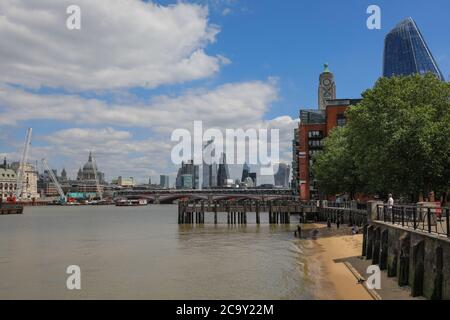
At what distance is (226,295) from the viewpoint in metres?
27.8

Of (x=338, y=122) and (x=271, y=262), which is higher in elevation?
A: (x=338, y=122)

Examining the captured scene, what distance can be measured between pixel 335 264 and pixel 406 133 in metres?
16.2

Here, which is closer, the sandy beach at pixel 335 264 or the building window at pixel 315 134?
the sandy beach at pixel 335 264

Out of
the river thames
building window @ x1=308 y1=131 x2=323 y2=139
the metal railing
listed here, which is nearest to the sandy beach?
the river thames

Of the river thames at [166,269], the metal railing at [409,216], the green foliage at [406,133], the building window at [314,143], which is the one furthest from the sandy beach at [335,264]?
the building window at [314,143]

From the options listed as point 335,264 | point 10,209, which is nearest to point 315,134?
point 10,209

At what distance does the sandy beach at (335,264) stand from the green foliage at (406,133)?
314 inches

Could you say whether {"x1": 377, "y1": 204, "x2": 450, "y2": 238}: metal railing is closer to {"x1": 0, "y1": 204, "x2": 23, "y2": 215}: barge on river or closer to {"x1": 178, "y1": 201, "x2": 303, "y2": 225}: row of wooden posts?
{"x1": 178, "y1": 201, "x2": 303, "y2": 225}: row of wooden posts

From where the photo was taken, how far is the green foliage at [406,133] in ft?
150

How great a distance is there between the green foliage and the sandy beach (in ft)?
26.1

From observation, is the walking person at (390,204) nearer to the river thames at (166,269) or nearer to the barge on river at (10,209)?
the river thames at (166,269)
